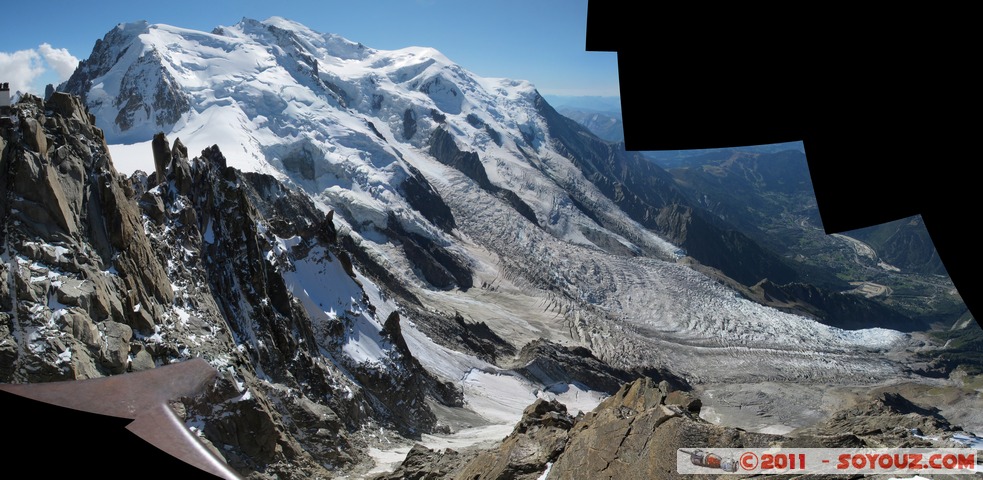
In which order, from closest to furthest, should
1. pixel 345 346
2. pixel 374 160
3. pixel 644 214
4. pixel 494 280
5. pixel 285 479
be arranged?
pixel 285 479, pixel 345 346, pixel 494 280, pixel 374 160, pixel 644 214

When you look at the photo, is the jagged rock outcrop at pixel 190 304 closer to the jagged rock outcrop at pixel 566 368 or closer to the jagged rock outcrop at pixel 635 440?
the jagged rock outcrop at pixel 635 440

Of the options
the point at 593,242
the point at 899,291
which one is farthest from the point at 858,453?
the point at 899,291

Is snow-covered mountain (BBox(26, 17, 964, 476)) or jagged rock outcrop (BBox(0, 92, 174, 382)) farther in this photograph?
snow-covered mountain (BBox(26, 17, 964, 476))

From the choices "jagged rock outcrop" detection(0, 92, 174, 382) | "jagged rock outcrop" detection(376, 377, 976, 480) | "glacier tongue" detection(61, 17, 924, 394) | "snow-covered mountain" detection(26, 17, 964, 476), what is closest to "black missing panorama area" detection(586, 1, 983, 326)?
"jagged rock outcrop" detection(376, 377, 976, 480)

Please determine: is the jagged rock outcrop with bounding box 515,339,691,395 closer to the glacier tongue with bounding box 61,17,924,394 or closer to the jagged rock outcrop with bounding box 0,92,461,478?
the glacier tongue with bounding box 61,17,924,394

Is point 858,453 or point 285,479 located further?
point 285,479

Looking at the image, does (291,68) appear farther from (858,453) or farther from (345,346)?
(858,453)

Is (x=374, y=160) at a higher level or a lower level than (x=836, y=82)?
higher

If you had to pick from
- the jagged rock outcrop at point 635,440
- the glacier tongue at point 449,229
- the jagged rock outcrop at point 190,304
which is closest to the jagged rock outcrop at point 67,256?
the jagged rock outcrop at point 190,304

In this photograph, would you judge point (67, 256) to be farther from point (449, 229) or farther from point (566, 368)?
point (449, 229)
